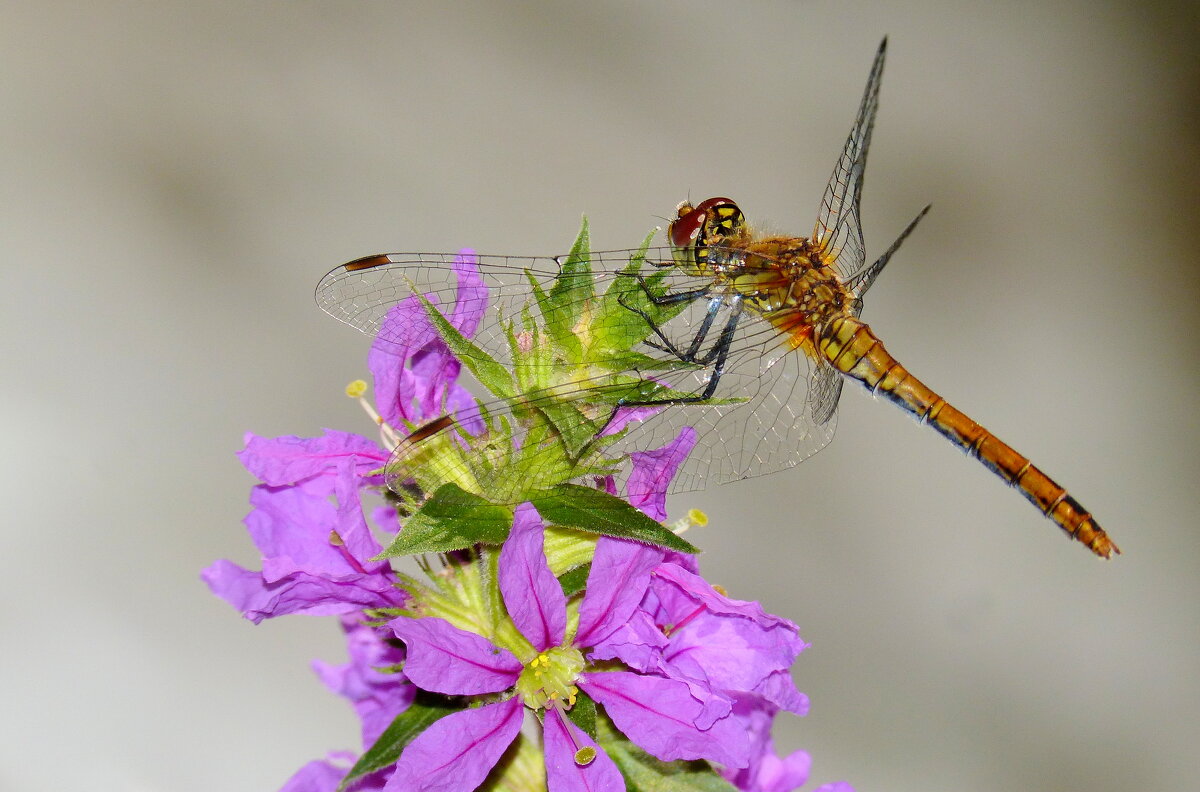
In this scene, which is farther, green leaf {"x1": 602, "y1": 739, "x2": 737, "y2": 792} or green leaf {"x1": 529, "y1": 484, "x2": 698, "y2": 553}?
green leaf {"x1": 602, "y1": 739, "x2": 737, "y2": 792}

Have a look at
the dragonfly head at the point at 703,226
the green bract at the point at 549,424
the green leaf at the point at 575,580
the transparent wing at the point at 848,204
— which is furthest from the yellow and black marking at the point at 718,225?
the green leaf at the point at 575,580

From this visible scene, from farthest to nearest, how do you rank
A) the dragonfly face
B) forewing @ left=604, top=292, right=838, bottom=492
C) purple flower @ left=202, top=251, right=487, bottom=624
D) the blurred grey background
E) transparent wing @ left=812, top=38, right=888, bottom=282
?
the blurred grey background → transparent wing @ left=812, top=38, right=888, bottom=282 → the dragonfly face → forewing @ left=604, top=292, right=838, bottom=492 → purple flower @ left=202, top=251, right=487, bottom=624

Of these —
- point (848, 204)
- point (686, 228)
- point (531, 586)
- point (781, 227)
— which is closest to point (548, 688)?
point (531, 586)

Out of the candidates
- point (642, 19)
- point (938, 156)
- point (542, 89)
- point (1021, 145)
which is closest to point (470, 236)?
point (542, 89)

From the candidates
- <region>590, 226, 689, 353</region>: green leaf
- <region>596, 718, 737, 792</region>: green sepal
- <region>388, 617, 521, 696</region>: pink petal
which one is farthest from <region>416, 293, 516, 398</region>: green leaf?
<region>596, 718, 737, 792</region>: green sepal

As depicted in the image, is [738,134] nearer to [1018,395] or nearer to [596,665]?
[1018,395]

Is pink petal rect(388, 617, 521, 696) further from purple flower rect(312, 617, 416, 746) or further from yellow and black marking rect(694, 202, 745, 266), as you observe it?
yellow and black marking rect(694, 202, 745, 266)
